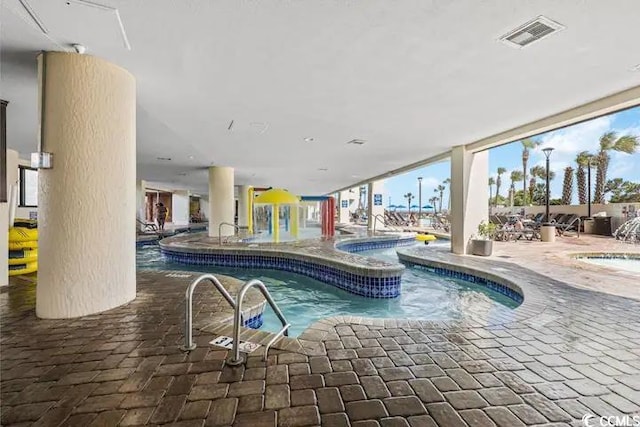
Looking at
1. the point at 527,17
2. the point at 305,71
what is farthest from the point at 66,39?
the point at 527,17

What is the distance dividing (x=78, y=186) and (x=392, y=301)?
14.1ft

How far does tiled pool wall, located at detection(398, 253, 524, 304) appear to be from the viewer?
4.51 m

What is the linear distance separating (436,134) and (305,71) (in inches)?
147

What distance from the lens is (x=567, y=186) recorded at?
1888 centimetres

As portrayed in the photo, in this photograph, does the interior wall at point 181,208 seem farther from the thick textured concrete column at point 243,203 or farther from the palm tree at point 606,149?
the palm tree at point 606,149

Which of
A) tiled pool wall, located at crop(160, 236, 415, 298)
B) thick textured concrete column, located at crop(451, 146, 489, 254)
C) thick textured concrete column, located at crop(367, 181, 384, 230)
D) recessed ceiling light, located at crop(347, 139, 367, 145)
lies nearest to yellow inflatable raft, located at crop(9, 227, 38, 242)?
tiled pool wall, located at crop(160, 236, 415, 298)

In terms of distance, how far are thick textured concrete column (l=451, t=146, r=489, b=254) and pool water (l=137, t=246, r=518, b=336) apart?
5.14ft

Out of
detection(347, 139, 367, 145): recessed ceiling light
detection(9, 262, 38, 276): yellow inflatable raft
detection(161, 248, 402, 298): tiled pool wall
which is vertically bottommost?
detection(161, 248, 402, 298): tiled pool wall

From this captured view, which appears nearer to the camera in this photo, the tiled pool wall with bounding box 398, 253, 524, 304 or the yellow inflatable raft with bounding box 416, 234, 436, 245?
the tiled pool wall with bounding box 398, 253, 524, 304

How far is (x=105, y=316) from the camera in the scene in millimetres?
2967

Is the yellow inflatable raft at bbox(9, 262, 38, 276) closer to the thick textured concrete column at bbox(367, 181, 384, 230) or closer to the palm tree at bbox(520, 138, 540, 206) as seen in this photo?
the thick textured concrete column at bbox(367, 181, 384, 230)

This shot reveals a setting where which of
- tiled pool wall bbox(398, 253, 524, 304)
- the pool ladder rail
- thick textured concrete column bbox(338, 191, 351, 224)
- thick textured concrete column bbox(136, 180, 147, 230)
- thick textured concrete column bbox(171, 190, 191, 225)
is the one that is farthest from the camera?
thick textured concrete column bbox(338, 191, 351, 224)

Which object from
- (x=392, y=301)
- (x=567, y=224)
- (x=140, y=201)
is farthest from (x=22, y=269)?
(x=567, y=224)

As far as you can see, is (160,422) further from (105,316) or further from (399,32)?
(399,32)
